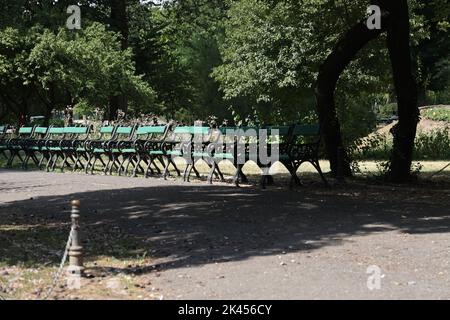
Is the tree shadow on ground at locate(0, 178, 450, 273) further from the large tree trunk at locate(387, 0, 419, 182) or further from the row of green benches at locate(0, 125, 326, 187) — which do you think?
the large tree trunk at locate(387, 0, 419, 182)

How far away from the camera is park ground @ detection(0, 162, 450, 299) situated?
526cm

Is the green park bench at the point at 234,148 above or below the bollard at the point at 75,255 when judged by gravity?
above

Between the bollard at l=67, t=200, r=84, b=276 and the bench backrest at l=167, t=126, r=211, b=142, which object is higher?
the bench backrest at l=167, t=126, r=211, b=142

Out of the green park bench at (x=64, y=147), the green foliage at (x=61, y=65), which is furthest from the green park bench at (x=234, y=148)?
the green foliage at (x=61, y=65)

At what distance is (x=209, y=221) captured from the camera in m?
8.57

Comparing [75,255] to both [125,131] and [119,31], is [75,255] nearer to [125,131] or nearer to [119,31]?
[125,131]

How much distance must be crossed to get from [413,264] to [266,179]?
24.6ft

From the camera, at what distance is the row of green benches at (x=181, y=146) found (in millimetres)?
12672

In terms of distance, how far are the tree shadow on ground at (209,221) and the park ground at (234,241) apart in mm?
18

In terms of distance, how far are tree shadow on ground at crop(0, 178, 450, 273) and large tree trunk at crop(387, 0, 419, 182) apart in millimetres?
934

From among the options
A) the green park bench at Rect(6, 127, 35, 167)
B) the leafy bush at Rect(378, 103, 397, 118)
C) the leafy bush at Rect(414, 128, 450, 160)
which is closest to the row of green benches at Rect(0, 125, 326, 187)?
the green park bench at Rect(6, 127, 35, 167)

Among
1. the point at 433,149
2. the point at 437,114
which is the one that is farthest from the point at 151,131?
the point at 437,114

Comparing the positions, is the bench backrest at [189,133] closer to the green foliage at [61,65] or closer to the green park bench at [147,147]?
the green park bench at [147,147]

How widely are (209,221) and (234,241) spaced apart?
1388 millimetres
